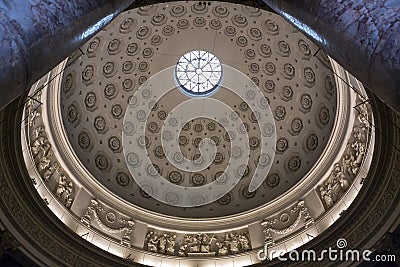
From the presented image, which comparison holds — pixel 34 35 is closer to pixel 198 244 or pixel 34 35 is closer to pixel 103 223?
pixel 103 223

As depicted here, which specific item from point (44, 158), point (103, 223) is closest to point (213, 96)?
point (103, 223)

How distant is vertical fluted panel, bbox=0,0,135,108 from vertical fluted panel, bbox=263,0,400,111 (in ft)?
7.06

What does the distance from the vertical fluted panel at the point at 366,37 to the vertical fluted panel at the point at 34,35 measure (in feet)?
7.06

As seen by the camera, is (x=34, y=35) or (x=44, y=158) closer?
(x=34, y=35)

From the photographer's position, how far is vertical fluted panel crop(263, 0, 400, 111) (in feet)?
11.7

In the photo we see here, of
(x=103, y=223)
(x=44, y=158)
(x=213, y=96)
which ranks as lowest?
(x=103, y=223)

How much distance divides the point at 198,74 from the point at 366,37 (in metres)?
13.0

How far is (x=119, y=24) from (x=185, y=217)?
5.58 meters

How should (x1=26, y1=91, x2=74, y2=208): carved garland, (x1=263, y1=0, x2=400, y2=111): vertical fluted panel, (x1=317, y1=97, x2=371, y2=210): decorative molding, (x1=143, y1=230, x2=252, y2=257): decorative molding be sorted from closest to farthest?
(x1=263, y1=0, x2=400, y2=111): vertical fluted panel, (x1=317, y1=97, x2=371, y2=210): decorative molding, (x1=26, y1=91, x2=74, y2=208): carved garland, (x1=143, y1=230, x2=252, y2=257): decorative molding

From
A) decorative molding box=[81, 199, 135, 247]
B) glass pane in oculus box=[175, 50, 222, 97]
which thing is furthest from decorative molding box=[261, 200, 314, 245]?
glass pane in oculus box=[175, 50, 222, 97]

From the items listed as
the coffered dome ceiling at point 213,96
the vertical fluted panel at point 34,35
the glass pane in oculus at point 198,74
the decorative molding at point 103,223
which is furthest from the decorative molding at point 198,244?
the vertical fluted panel at point 34,35

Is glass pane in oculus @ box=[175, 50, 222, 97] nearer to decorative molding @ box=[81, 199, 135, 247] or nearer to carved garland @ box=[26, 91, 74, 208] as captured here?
decorative molding @ box=[81, 199, 135, 247]

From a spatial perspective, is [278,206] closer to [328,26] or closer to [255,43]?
[255,43]

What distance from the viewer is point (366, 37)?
3.86 metres
